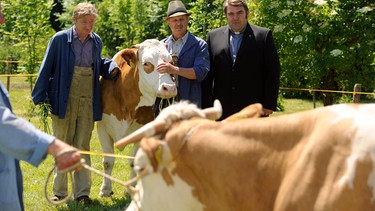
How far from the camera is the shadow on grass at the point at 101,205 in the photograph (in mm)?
7203

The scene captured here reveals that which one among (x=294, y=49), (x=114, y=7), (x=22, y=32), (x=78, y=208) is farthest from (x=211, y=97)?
(x=114, y=7)

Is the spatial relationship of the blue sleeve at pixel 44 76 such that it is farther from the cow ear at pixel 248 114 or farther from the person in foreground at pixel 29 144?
the cow ear at pixel 248 114

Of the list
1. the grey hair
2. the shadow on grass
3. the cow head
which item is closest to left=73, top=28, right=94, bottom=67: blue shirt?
the grey hair

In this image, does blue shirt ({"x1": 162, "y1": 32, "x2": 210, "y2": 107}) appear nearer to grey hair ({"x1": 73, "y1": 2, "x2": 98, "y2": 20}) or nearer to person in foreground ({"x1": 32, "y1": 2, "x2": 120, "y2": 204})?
person in foreground ({"x1": 32, "y1": 2, "x2": 120, "y2": 204})

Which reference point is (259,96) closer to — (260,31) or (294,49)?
(260,31)

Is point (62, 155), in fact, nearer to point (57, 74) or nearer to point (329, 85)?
point (57, 74)

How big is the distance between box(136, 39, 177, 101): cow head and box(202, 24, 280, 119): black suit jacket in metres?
0.57

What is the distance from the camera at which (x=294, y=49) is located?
14.9m

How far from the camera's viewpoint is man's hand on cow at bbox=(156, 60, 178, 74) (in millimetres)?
6656

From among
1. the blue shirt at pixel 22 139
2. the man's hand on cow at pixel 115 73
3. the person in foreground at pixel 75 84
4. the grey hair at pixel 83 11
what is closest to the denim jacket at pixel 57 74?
the person in foreground at pixel 75 84

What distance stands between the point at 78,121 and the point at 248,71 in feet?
6.84

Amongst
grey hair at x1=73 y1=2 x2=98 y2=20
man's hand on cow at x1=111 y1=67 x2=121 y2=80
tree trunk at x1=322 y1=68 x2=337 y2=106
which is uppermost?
grey hair at x1=73 y1=2 x2=98 y2=20

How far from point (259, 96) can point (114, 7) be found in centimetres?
1671

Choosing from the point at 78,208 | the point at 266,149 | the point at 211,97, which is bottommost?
the point at 78,208
